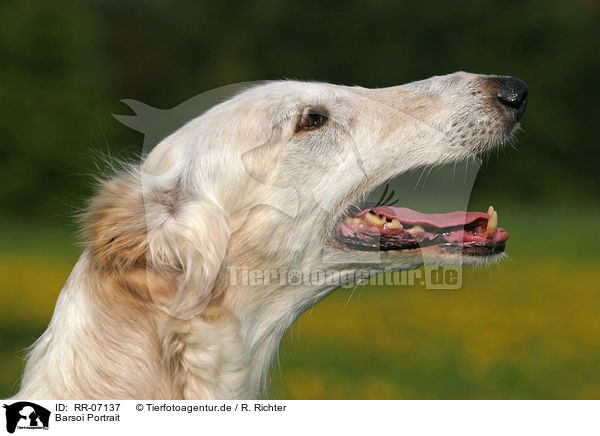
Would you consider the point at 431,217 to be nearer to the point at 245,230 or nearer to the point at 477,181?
the point at 245,230

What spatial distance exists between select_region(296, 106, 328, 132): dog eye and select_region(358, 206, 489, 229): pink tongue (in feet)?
1.66

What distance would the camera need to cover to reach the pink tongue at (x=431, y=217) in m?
3.43

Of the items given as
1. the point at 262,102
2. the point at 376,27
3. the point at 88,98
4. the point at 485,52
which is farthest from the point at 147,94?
the point at 262,102

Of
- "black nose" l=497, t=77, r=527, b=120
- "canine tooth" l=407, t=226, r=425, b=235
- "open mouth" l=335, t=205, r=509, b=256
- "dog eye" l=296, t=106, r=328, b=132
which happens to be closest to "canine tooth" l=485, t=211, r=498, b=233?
"open mouth" l=335, t=205, r=509, b=256

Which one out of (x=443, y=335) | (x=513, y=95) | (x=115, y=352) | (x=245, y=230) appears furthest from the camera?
(x=443, y=335)

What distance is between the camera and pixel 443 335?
8367 mm

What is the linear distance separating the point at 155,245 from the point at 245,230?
49 cm

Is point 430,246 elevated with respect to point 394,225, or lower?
lower

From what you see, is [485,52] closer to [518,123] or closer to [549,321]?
[549,321]

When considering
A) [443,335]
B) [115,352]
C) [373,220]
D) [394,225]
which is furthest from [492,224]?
[443,335]
